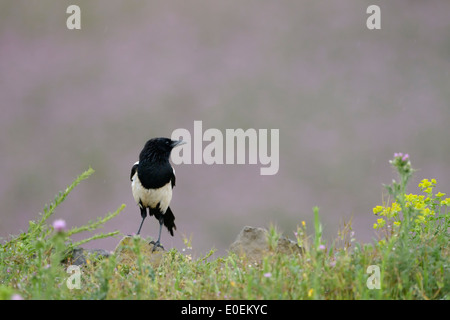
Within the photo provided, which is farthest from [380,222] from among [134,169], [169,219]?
[134,169]

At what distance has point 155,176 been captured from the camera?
17.2 ft

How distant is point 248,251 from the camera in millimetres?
4621

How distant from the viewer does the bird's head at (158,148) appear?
5.32m

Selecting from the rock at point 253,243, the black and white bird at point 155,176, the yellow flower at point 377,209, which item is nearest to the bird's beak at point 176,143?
the black and white bird at point 155,176

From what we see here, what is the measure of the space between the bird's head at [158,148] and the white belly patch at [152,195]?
0.30 meters

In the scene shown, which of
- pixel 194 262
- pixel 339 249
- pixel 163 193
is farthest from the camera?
pixel 163 193

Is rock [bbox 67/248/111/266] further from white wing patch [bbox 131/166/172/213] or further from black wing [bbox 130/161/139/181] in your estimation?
black wing [bbox 130/161/139/181]

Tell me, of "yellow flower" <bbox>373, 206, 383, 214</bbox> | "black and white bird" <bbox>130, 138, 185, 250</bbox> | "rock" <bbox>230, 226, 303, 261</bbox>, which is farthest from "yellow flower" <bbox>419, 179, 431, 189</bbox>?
"black and white bird" <bbox>130, 138, 185, 250</bbox>

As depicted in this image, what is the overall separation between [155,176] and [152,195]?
0.25 m

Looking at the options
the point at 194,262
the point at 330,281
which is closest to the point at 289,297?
the point at 330,281

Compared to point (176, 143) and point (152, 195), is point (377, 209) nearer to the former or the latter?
point (176, 143)
